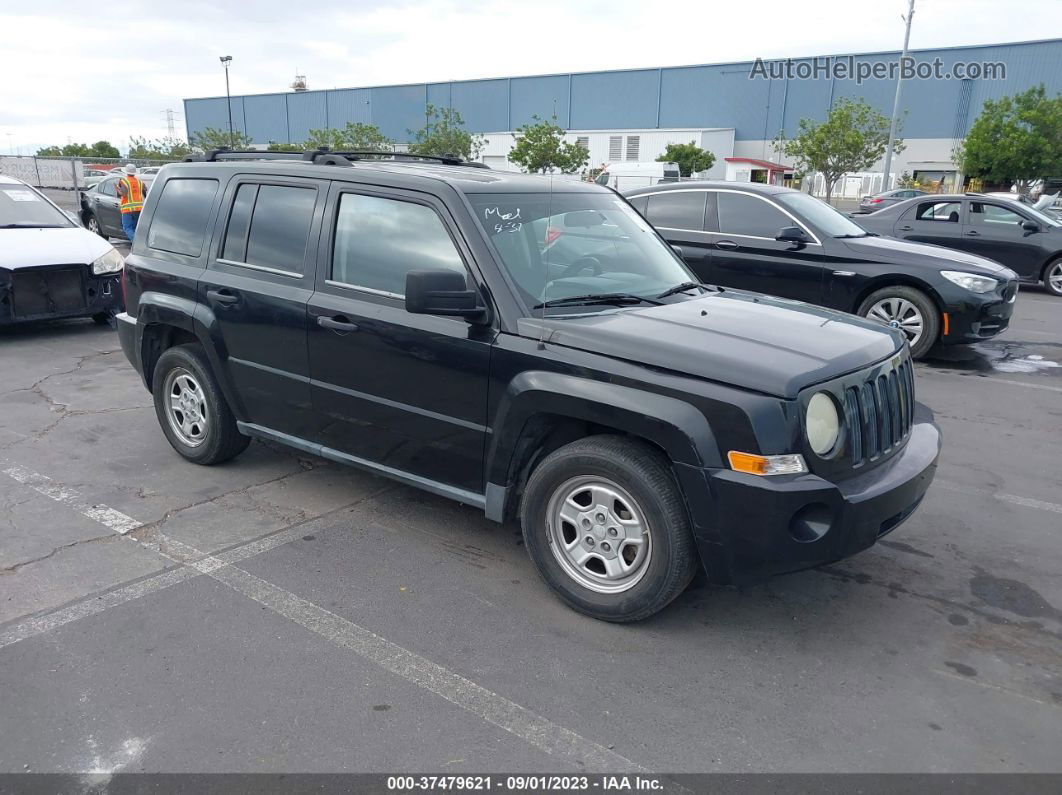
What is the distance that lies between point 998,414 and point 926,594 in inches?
148

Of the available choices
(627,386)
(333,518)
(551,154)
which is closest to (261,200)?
(333,518)

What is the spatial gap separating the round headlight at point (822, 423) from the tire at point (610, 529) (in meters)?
0.56

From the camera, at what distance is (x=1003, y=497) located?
17.0 feet

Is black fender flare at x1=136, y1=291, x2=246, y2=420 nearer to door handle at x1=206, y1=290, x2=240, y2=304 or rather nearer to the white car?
door handle at x1=206, y1=290, x2=240, y2=304

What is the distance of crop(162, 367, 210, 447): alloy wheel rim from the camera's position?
209 inches

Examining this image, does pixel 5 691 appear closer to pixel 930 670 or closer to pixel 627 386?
pixel 627 386

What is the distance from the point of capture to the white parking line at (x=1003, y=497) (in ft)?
16.5

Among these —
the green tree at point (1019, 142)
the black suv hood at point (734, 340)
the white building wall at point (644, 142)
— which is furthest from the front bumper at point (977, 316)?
the white building wall at point (644, 142)

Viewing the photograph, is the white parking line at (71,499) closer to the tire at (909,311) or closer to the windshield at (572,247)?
the windshield at (572,247)

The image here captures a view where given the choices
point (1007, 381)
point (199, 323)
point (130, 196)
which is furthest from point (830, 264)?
point (130, 196)

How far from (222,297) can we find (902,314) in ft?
22.6

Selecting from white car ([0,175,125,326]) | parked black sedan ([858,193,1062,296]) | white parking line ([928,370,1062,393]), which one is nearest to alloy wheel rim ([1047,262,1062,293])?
parked black sedan ([858,193,1062,296])

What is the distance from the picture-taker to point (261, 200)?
4.77 meters
